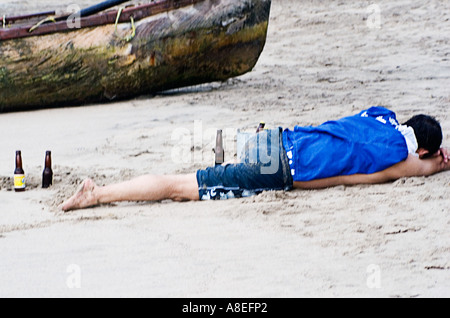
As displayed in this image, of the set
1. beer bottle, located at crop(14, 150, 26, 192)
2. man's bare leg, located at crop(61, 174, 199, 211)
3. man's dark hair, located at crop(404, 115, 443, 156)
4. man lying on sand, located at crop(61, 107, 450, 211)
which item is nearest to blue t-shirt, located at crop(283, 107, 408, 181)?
man lying on sand, located at crop(61, 107, 450, 211)

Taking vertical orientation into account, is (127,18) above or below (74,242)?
above

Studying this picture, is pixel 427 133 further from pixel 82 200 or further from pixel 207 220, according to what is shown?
pixel 82 200

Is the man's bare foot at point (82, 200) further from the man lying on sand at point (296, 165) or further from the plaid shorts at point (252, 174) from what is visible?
the plaid shorts at point (252, 174)

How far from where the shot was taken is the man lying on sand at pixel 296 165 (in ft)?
15.1

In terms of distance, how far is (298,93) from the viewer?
26.3 ft

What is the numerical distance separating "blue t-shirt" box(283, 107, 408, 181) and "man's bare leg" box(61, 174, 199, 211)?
0.64 metres

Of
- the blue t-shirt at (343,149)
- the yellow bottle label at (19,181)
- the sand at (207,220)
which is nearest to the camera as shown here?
the sand at (207,220)

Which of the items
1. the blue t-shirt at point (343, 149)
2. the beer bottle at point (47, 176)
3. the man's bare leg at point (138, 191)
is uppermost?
the blue t-shirt at point (343, 149)

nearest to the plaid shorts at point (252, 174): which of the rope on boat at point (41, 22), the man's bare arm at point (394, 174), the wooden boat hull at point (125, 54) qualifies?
the man's bare arm at point (394, 174)

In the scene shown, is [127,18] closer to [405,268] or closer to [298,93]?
[298,93]

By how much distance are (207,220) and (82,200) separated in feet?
2.71

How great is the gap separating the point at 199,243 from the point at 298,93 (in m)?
4.33

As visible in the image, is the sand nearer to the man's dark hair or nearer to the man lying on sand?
the man lying on sand
